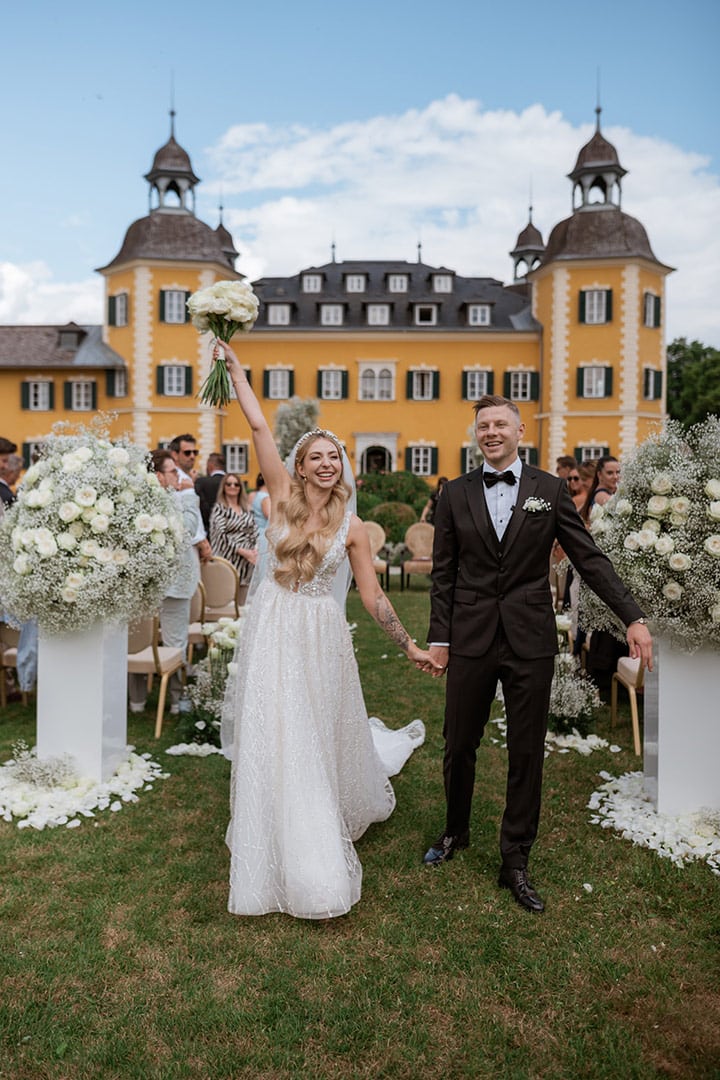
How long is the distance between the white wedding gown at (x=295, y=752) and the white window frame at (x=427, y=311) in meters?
33.7

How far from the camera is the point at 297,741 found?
422 centimetres

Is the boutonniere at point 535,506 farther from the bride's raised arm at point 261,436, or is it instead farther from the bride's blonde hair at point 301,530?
the bride's raised arm at point 261,436

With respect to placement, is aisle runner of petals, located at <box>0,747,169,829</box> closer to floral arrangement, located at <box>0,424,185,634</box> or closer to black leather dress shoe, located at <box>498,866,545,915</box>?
floral arrangement, located at <box>0,424,185,634</box>

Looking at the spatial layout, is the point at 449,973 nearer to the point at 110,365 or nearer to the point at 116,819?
the point at 116,819

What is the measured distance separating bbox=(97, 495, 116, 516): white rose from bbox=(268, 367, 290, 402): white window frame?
102ft

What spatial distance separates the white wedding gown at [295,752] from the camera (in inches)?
160

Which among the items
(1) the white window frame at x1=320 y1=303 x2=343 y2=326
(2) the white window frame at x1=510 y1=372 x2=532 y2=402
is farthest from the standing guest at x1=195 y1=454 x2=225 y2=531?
(1) the white window frame at x1=320 y1=303 x2=343 y2=326

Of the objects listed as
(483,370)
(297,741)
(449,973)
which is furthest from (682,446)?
(483,370)

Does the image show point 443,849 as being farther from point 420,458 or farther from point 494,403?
point 420,458

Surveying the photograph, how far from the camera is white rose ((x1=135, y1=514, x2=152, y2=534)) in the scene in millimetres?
5703

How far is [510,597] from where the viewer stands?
4234mm

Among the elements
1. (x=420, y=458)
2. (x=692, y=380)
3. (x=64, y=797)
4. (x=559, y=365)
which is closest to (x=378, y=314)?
(x=420, y=458)

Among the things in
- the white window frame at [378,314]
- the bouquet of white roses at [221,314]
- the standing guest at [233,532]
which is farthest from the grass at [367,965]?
the white window frame at [378,314]

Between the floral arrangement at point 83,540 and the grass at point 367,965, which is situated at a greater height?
the floral arrangement at point 83,540
